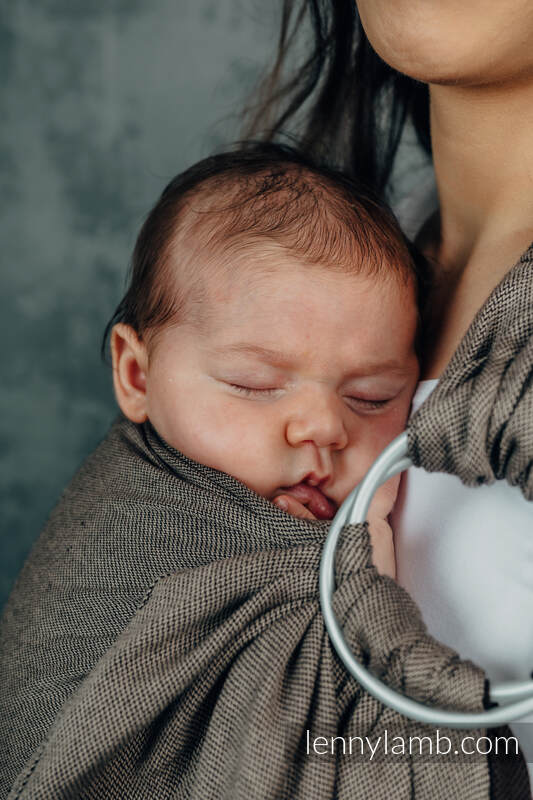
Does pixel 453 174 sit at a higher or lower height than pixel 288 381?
higher

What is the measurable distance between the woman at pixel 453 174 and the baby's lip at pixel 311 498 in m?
0.09

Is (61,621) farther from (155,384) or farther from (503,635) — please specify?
(503,635)

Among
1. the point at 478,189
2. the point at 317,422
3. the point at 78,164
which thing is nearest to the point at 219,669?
the point at 317,422

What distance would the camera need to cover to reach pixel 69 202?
1.33 m

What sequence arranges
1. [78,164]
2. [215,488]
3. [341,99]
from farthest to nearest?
[78,164] < [341,99] < [215,488]

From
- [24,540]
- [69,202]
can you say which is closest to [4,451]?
[24,540]

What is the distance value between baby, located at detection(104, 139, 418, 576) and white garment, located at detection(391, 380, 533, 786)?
5 cm

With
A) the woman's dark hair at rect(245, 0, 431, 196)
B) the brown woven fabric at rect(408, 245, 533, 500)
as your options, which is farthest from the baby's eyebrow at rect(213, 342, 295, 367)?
the woman's dark hair at rect(245, 0, 431, 196)

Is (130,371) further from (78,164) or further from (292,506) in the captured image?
(78,164)

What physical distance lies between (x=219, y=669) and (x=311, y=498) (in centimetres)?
21

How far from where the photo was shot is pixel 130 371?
0.88m

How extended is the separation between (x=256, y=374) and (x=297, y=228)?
15 cm

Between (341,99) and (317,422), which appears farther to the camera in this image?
(341,99)

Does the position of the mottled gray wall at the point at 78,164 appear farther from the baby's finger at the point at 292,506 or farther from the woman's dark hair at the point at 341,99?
the baby's finger at the point at 292,506
